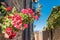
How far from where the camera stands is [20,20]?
6.13 m

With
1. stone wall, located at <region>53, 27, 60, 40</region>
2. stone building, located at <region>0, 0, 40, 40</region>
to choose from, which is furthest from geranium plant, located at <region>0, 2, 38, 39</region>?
stone wall, located at <region>53, 27, 60, 40</region>

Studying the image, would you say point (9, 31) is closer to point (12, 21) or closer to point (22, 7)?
point (12, 21)

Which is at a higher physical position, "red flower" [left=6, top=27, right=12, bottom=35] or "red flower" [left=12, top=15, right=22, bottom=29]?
"red flower" [left=12, top=15, right=22, bottom=29]

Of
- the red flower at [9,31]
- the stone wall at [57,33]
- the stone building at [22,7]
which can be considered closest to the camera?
the red flower at [9,31]

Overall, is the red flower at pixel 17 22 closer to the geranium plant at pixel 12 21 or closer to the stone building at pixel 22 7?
the geranium plant at pixel 12 21

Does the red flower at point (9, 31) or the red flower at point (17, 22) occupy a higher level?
the red flower at point (17, 22)

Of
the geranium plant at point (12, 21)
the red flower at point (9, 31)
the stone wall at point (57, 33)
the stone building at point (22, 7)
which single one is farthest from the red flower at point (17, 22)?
the stone wall at point (57, 33)

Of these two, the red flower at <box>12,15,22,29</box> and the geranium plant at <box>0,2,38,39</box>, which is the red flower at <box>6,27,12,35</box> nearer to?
the geranium plant at <box>0,2,38,39</box>

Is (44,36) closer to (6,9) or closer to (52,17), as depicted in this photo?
(52,17)

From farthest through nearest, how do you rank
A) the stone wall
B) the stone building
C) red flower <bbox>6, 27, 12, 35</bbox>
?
the stone wall → the stone building → red flower <bbox>6, 27, 12, 35</bbox>

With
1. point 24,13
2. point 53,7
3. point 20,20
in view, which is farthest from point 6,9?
point 53,7

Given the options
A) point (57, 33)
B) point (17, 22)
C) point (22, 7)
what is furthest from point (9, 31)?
point (57, 33)

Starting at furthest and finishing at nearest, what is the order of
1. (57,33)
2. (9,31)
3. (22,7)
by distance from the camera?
(57,33) → (22,7) → (9,31)

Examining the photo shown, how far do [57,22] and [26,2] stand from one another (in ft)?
17.3
